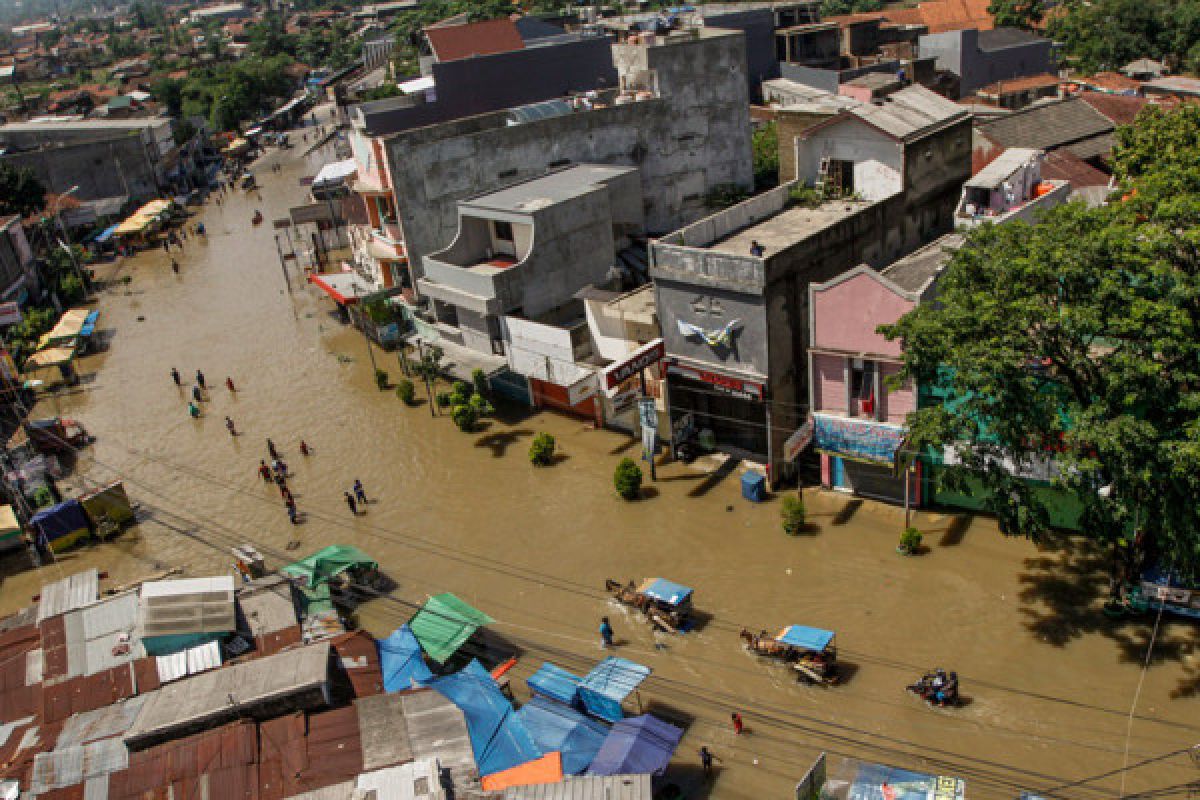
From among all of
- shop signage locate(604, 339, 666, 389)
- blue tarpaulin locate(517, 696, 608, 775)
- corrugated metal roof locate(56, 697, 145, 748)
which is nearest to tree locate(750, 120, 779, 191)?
shop signage locate(604, 339, 666, 389)

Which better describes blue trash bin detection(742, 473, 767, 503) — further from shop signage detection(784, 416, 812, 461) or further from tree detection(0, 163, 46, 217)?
tree detection(0, 163, 46, 217)

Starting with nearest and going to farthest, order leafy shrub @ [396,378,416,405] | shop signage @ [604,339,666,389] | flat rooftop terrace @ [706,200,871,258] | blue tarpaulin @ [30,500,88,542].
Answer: shop signage @ [604,339,666,389], blue tarpaulin @ [30,500,88,542], flat rooftop terrace @ [706,200,871,258], leafy shrub @ [396,378,416,405]

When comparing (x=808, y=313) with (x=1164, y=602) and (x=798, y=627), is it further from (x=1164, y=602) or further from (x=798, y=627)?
(x=1164, y=602)

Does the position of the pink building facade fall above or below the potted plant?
above

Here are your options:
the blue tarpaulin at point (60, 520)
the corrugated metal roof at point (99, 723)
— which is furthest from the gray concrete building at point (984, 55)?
the corrugated metal roof at point (99, 723)

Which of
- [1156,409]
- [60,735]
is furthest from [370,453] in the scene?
[1156,409]

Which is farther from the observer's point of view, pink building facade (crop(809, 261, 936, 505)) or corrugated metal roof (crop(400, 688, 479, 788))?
pink building facade (crop(809, 261, 936, 505))
